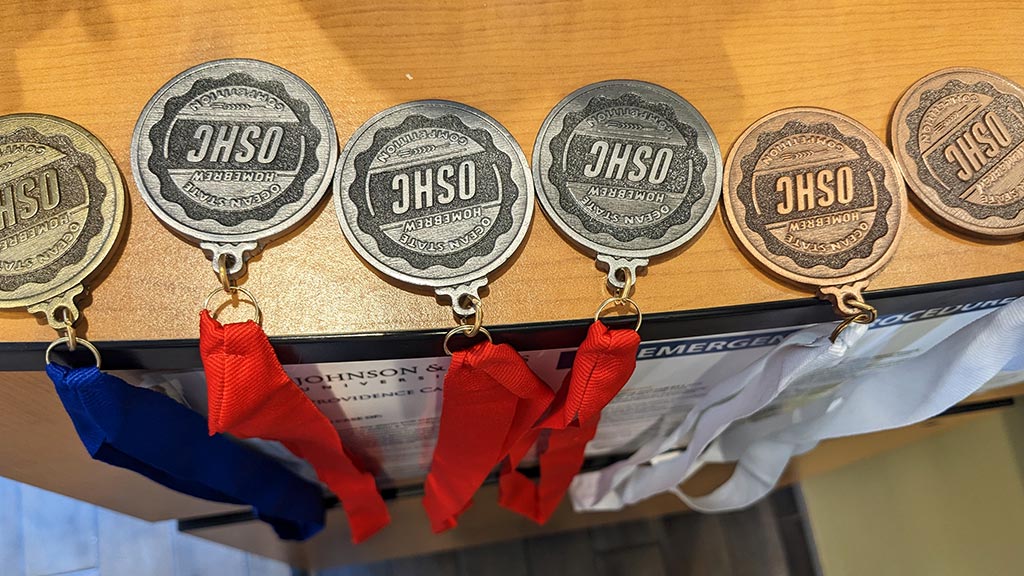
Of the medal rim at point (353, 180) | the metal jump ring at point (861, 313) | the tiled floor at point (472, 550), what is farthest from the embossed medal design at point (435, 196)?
the tiled floor at point (472, 550)

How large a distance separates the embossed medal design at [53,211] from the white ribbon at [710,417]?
0.55 metres

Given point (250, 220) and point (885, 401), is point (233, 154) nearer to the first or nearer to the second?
point (250, 220)

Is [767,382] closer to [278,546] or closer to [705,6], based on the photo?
[705,6]

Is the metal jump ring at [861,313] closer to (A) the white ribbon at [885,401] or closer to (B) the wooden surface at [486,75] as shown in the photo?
(B) the wooden surface at [486,75]

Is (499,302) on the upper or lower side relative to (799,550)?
upper

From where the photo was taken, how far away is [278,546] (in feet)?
3.91

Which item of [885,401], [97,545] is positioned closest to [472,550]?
Result: [97,545]

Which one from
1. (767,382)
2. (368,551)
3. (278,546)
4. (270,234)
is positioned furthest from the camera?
(368,551)

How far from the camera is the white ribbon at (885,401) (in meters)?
0.59

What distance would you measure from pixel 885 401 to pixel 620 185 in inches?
18.8

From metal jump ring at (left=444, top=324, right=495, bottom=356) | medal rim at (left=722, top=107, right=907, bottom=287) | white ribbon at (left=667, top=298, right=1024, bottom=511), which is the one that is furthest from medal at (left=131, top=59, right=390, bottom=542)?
white ribbon at (left=667, top=298, right=1024, bottom=511)

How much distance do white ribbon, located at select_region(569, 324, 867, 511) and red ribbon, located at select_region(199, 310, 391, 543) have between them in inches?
16.0

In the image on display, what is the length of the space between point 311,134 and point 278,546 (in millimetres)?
973

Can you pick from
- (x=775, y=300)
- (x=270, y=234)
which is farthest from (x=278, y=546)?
(x=775, y=300)
